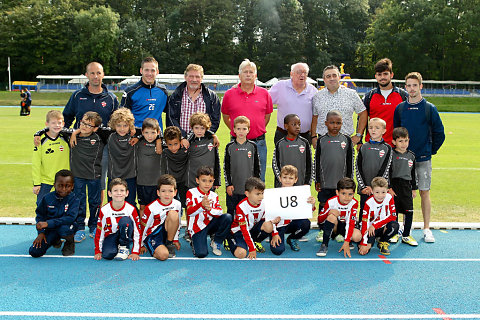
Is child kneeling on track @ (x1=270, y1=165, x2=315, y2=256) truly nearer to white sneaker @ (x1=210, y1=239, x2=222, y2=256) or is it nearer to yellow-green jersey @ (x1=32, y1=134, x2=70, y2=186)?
white sneaker @ (x1=210, y1=239, x2=222, y2=256)

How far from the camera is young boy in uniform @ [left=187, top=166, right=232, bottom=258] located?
523 cm

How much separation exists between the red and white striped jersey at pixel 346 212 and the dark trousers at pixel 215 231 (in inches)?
48.5

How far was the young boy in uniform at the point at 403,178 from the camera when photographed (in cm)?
561

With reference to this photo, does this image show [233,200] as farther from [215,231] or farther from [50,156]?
[50,156]

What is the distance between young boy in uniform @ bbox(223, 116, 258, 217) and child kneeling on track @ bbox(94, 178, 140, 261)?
1.37 m

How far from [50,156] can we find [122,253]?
176 centimetres

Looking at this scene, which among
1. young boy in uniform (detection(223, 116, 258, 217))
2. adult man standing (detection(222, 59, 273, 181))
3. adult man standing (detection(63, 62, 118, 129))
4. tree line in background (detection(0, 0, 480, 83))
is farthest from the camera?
tree line in background (detection(0, 0, 480, 83))

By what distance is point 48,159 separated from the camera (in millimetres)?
5664

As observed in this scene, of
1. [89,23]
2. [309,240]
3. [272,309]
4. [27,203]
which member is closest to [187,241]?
[309,240]

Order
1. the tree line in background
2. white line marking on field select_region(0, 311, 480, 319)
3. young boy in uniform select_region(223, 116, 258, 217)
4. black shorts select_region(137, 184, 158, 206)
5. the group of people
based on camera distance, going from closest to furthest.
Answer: white line marking on field select_region(0, 311, 480, 319) → the group of people → young boy in uniform select_region(223, 116, 258, 217) → black shorts select_region(137, 184, 158, 206) → the tree line in background

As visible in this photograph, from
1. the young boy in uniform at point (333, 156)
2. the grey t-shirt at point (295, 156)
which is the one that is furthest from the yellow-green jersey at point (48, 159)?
the young boy in uniform at point (333, 156)

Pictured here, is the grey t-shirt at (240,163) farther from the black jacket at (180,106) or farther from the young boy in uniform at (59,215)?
the young boy in uniform at (59,215)

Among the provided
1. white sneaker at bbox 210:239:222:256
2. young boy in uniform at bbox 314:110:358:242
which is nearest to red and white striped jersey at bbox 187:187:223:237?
white sneaker at bbox 210:239:222:256

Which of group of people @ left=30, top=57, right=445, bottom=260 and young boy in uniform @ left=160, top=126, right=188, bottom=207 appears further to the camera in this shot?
young boy in uniform @ left=160, top=126, right=188, bottom=207
